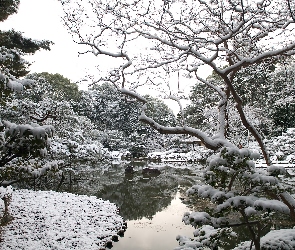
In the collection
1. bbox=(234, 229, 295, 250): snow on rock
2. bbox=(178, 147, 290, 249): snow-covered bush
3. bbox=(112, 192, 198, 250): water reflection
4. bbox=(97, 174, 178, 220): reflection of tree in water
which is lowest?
bbox=(112, 192, 198, 250): water reflection

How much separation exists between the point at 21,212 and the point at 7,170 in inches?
168

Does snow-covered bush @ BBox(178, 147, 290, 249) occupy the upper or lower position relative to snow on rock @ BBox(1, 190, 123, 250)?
upper

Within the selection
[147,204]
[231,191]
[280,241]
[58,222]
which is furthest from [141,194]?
[231,191]

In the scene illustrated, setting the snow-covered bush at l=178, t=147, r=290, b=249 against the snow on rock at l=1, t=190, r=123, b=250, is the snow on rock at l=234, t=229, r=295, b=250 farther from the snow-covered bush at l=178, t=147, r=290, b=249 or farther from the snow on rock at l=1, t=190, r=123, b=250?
the snow on rock at l=1, t=190, r=123, b=250

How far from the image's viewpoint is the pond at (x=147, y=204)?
739cm

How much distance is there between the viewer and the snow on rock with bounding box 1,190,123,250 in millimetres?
5812

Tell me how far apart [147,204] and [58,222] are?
5020 mm

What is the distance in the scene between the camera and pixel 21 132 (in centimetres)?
305

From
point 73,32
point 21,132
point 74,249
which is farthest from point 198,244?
point 73,32

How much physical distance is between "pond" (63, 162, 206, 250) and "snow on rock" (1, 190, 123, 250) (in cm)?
69

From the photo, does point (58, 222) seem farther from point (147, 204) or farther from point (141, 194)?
point (141, 194)

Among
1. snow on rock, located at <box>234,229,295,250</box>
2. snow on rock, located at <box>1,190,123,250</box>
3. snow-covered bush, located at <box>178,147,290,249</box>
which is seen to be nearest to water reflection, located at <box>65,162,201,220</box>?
snow on rock, located at <box>1,190,123,250</box>

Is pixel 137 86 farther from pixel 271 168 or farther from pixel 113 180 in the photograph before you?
pixel 113 180

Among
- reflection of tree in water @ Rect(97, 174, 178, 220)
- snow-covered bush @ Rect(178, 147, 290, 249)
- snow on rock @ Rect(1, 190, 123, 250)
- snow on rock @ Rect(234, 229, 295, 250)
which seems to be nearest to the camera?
snow-covered bush @ Rect(178, 147, 290, 249)
